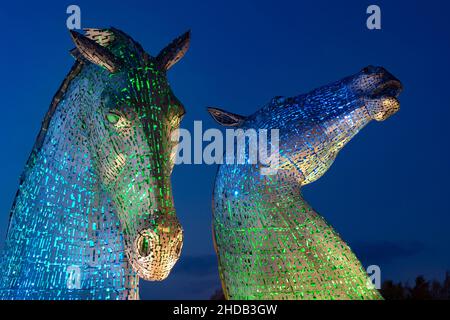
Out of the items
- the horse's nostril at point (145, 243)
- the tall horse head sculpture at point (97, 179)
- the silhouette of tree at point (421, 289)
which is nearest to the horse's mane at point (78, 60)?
the tall horse head sculpture at point (97, 179)

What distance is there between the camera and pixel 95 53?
6.68 ft

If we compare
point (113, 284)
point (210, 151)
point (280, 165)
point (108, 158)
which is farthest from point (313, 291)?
point (108, 158)

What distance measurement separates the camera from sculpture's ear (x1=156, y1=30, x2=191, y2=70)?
2.16 metres

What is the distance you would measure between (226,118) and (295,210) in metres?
0.90

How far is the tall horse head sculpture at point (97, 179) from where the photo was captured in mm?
1830

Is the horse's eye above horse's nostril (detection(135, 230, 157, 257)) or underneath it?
above

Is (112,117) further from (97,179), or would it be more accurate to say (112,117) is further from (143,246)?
(143,246)

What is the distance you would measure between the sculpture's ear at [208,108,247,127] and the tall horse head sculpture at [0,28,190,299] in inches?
71.5

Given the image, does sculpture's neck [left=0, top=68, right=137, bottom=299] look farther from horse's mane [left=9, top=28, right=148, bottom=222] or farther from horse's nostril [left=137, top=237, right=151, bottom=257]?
horse's nostril [left=137, top=237, right=151, bottom=257]

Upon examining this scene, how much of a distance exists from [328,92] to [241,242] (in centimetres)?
117

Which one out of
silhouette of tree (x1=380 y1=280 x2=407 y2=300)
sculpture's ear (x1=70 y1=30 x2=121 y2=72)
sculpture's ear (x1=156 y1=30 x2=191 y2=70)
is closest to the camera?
sculpture's ear (x1=70 y1=30 x2=121 y2=72)

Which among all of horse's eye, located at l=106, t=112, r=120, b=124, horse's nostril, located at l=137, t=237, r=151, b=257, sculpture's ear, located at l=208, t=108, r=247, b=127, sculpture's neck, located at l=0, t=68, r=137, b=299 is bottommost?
horse's nostril, located at l=137, t=237, r=151, b=257

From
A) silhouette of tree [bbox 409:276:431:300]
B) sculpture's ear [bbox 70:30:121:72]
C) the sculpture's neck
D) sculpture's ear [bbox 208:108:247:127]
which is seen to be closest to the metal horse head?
sculpture's ear [bbox 70:30:121:72]

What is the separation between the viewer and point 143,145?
6.06 feet
